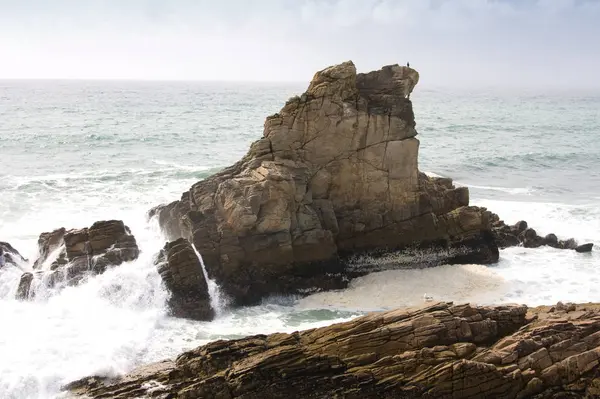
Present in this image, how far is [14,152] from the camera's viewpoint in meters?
52.4

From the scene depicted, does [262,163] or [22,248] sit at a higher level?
[262,163]

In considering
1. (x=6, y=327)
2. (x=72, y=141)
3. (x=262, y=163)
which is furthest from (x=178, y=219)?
(x=72, y=141)

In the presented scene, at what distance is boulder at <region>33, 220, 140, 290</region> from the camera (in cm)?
2334

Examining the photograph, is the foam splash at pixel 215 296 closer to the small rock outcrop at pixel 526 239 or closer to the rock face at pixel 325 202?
the rock face at pixel 325 202

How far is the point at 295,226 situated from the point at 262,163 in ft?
9.54

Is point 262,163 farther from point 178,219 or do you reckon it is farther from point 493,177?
point 493,177

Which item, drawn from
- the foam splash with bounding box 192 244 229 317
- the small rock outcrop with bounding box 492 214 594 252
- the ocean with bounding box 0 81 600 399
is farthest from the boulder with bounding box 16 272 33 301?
the small rock outcrop with bounding box 492 214 594 252

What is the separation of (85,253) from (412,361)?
1408 centimetres

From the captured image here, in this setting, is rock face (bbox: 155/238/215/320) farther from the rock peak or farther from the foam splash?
the rock peak

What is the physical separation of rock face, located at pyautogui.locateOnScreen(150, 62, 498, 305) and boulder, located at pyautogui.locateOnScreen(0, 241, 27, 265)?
18.7 ft

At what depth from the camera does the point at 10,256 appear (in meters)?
24.9

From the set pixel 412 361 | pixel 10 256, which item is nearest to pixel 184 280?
pixel 10 256

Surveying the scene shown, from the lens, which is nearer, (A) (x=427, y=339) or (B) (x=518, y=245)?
(A) (x=427, y=339)

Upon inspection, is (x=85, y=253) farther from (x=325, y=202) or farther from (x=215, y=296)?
(x=325, y=202)
